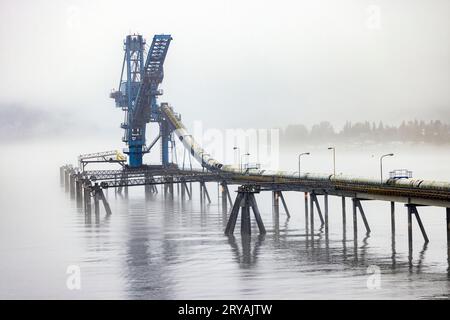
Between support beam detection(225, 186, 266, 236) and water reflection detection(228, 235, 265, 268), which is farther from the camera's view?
support beam detection(225, 186, 266, 236)

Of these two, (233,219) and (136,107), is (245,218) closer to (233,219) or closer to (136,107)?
(233,219)

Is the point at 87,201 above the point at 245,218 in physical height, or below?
above

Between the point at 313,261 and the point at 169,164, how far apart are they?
117616 millimetres

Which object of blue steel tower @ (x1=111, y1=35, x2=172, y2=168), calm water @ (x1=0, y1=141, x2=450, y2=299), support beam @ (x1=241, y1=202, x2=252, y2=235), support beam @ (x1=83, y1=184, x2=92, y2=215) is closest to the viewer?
calm water @ (x1=0, y1=141, x2=450, y2=299)

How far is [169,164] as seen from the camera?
648ft

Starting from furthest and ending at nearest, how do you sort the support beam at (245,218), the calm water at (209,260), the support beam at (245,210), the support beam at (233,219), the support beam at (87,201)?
the support beam at (87,201), the support beam at (233,219), the support beam at (245,210), the support beam at (245,218), the calm water at (209,260)

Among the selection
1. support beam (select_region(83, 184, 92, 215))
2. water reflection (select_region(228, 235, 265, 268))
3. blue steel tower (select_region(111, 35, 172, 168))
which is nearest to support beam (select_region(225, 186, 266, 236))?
water reflection (select_region(228, 235, 265, 268))

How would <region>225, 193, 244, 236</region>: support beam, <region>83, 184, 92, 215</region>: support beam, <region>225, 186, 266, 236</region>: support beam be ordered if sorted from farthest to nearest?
<region>83, 184, 92, 215</region>: support beam < <region>225, 193, 244, 236</region>: support beam < <region>225, 186, 266, 236</region>: support beam

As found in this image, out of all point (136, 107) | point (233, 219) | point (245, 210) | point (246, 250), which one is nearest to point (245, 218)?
point (245, 210)

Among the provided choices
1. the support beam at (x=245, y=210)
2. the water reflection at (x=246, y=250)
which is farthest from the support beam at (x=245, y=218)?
the water reflection at (x=246, y=250)

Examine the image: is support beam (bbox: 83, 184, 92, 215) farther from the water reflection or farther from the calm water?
the water reflection

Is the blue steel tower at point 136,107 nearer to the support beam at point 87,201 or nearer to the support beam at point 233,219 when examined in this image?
the support beam at point 87,201
